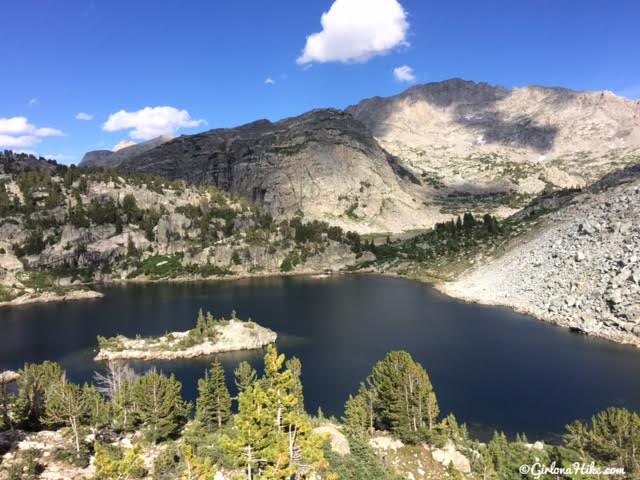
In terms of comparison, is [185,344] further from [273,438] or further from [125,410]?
[273,438]

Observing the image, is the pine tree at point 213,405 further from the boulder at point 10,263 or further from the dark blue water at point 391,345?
the boulder at point 10,263

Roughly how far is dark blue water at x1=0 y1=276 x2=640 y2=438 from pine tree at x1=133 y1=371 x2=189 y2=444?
61.8 ft

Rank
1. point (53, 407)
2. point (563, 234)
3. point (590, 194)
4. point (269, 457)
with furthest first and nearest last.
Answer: point (590, 194)
point (563, 234)
point (53, 407)
point (269, 457)

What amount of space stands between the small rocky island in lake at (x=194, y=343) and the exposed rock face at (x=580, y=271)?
55782 mm

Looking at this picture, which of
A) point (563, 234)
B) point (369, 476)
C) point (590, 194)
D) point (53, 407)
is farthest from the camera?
point (590, 194)

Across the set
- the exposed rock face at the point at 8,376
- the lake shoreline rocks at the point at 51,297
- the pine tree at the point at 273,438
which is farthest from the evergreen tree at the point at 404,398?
the lake shoreline rocks at the point at 51,297

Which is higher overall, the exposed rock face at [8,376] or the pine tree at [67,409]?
the pine tree at [67,409]

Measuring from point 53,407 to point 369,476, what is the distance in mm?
26790

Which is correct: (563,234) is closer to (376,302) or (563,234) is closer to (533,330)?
(533,330)

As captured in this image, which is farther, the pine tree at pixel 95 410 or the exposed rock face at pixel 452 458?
the pine tree at pixel 95 410

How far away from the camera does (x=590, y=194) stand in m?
143

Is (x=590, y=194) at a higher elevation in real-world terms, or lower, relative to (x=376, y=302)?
higher

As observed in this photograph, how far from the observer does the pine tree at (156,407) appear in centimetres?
3938

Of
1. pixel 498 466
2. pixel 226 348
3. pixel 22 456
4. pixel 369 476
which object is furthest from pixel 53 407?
pixel 226 348
